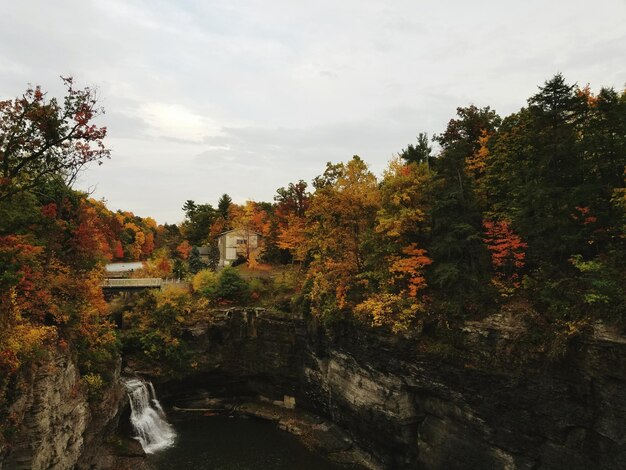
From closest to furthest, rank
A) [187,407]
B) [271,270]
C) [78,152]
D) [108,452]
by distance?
[78,152] < [108,452] < [187,407] < [271,270]

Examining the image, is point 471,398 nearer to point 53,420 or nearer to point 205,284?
point 53,420

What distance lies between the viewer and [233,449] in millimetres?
31453

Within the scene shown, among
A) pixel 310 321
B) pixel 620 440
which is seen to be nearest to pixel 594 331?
pixel 620 440

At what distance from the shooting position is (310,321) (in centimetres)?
3631

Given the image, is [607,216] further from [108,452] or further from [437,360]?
[108,452]

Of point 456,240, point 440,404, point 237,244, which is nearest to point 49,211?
point 456,240

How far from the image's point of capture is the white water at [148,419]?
3198 centimetres

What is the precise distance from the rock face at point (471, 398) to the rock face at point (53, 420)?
55.8 feet

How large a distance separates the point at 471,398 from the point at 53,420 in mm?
21025

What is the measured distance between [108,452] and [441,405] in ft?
76.2

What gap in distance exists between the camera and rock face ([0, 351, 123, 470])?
15.8m

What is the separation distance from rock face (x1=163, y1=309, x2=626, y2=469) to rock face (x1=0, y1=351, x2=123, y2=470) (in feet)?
55.8

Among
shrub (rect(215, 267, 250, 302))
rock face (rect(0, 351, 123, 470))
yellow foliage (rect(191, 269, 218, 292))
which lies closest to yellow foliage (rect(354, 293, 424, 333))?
rock face (rect(0, 351, 123, 470))

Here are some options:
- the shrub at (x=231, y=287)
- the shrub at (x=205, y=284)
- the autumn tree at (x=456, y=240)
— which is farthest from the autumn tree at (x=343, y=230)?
the shrub at (x=205, y=284)
